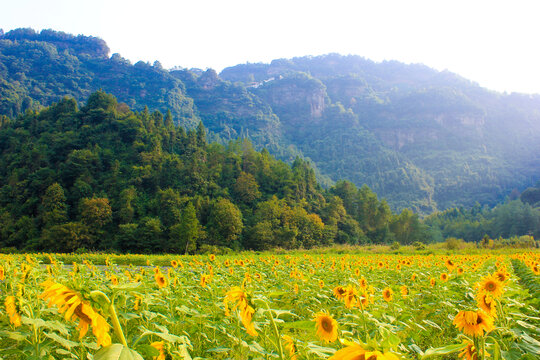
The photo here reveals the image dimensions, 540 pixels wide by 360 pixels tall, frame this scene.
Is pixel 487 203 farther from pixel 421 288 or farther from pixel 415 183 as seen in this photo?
pixel 421 288

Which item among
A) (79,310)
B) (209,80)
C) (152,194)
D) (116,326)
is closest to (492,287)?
(116,326)

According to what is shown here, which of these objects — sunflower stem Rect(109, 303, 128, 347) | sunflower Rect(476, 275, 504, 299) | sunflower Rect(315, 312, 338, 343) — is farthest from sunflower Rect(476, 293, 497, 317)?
sunflower stem Rect(109, 303, 128, 347)

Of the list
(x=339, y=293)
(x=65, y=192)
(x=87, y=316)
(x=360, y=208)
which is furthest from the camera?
(x=360, y=208)

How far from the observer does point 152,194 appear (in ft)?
148

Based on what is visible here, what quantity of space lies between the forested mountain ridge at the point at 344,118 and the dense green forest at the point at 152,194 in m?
51.9

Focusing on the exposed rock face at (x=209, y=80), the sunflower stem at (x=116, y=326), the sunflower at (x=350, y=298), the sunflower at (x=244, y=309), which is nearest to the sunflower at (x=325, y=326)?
the sunflower at (x=244, y=309)

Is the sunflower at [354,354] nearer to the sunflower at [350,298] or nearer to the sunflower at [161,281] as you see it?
the sunflower at [350,298]

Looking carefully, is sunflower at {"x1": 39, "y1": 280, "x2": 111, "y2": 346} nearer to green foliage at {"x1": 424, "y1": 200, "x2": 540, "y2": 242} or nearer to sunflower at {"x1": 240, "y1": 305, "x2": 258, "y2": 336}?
sunflower at {"x1": 240, "y1": 305, "x2": 258, "y2": 336}

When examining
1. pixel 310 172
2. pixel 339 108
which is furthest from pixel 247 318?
pixel 339 108

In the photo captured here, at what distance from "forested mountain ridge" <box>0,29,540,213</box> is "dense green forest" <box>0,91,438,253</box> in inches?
2044

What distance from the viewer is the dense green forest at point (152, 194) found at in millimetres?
37094

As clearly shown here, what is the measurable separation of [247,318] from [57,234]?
40067mm

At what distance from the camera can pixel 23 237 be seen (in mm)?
37062

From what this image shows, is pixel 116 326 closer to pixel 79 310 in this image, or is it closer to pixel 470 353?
pixel 79 310
